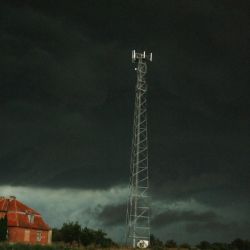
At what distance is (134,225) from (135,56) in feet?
68.2

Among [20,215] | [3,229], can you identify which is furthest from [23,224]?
[3,229]

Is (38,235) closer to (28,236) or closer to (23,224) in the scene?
(28,236)

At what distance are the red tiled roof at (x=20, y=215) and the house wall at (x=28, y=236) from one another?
69 centimetres

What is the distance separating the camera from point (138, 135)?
60094 mm

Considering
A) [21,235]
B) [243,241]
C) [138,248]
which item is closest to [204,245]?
[243,241]

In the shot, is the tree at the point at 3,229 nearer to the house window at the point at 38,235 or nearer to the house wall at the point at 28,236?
the house wall at the point at 28,236

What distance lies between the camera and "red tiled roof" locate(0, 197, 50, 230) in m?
84.1

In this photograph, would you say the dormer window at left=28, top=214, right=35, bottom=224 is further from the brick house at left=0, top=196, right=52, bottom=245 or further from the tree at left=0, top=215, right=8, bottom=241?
the tree at left=0, top=215, right=8, bottom=241

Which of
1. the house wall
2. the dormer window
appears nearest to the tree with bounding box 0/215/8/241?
the house wall

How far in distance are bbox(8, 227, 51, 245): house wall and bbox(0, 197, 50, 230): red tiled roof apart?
0.69 m

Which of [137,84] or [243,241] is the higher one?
[137,84]

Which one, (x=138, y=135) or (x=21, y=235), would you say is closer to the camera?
(x=138, y=135)

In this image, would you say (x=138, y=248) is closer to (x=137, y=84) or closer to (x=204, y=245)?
(x=137, y=84)

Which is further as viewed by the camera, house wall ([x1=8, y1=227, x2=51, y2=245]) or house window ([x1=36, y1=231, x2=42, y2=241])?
house window ([x1=36, y1=231, x2=42, y2=241])
